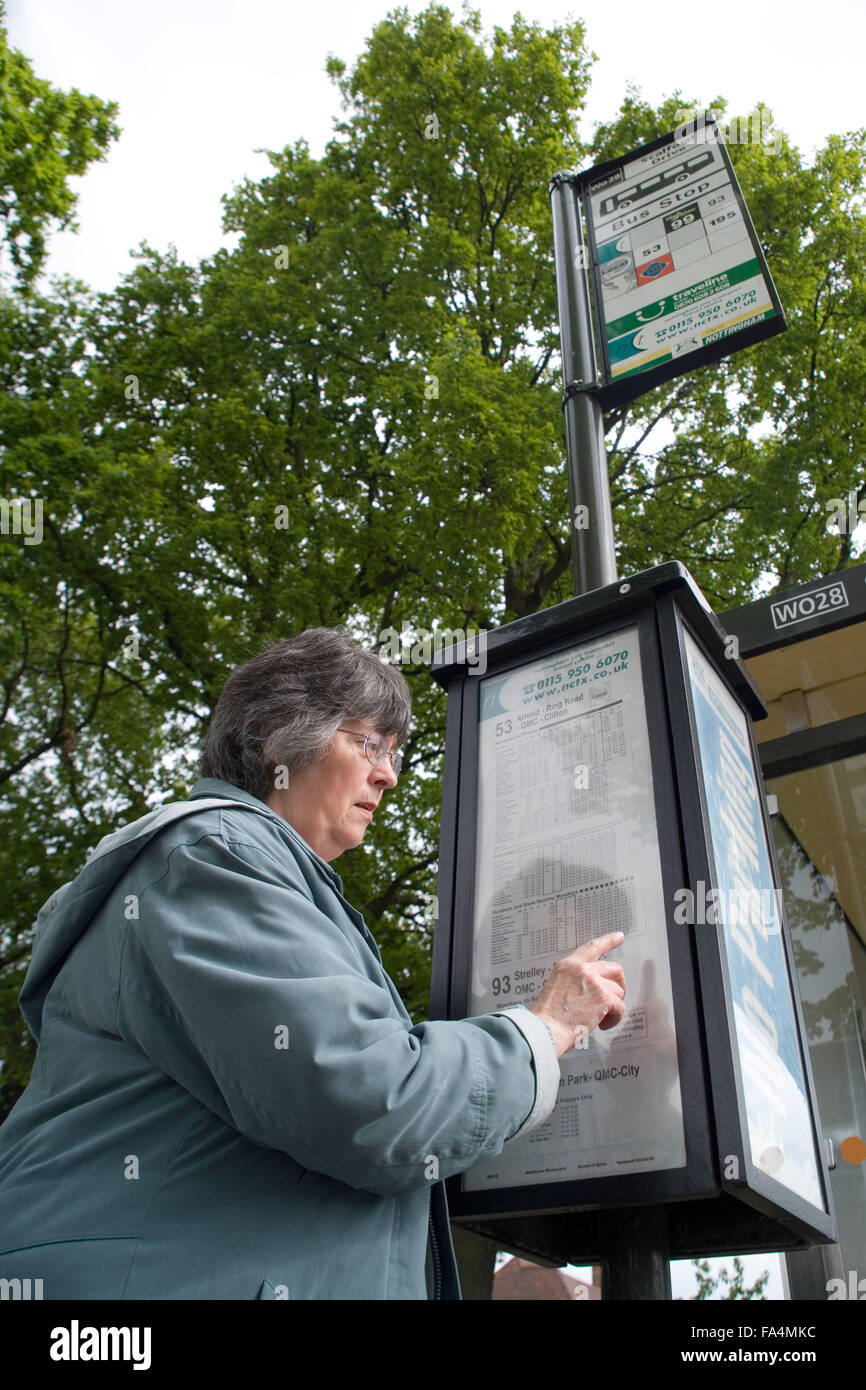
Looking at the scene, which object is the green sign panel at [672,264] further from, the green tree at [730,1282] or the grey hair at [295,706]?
the green tree at [730,1282]

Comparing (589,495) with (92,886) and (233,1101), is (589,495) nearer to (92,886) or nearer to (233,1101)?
(92,886)

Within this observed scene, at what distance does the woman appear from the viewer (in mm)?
1418

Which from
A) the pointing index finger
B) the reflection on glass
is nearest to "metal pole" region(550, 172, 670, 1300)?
the pointing index finger

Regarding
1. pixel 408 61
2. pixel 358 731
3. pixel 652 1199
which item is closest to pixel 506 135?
pixel 408 61

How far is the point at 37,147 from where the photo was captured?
8930 mm

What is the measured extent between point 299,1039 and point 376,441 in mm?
9316

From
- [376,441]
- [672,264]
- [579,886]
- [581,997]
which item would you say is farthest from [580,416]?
[376,441]

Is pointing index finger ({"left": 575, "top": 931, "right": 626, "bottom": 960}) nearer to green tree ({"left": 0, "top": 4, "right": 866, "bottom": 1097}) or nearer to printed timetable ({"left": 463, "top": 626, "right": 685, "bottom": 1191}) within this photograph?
printed timetable ({"left": 463, "top": 626, "right": 685, "bottom": 1191})

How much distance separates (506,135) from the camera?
1128cm

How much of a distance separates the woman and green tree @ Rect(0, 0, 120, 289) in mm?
8909

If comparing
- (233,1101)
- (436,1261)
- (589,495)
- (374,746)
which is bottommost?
(436,1261)

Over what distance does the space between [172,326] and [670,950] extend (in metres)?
9.96
